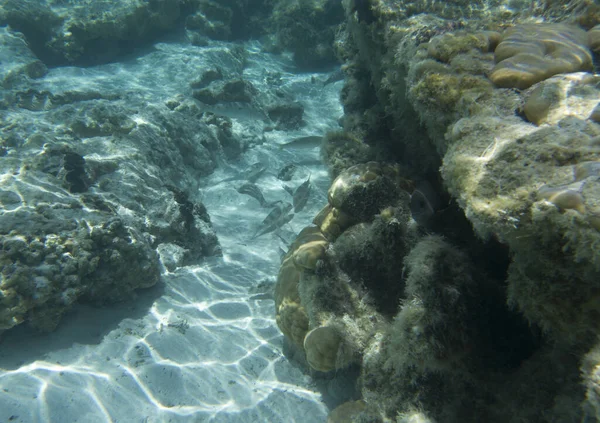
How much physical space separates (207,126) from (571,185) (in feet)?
28.4

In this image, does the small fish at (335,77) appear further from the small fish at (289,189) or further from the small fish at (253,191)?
the small fish at (253,191)

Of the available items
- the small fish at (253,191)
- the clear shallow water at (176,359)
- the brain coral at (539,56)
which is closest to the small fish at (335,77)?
the small fish at (253,191)

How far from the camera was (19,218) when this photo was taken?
12.6 ft

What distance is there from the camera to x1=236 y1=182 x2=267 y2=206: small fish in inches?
284

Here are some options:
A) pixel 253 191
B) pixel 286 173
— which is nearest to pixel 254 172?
pixel 286 173

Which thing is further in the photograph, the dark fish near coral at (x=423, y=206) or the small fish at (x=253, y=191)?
the small fish at (x=253, y=191)

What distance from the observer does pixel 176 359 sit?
3799mm

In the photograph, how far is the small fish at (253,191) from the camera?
23.7 feet

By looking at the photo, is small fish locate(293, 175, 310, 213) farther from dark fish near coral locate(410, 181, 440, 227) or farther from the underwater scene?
dark fish near coral locate(410, 181, 440, 227)

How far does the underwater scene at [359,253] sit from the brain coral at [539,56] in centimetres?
2

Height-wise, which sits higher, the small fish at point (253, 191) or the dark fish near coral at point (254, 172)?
the dark fish near coral at point (254, 172)

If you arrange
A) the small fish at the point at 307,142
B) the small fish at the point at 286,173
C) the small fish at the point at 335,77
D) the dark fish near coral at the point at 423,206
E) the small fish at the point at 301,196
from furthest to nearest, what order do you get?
the small fish at the point at 335,77 → the small fish at the point at 286,173 → the small fish at the point at 307,142 → the small fish at the point at 301,196 → the dark fish near coral at the point at 423,206

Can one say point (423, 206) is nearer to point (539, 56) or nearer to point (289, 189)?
point (539, 56)

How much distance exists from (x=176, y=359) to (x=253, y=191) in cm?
425
